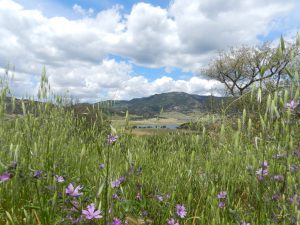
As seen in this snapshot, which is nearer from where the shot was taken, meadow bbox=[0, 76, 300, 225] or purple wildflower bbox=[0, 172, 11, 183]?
meadow bbox=[0, 76, 300, 225]

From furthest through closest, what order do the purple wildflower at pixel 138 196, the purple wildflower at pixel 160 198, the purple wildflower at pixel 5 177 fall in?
1. the purple wildflower at pixel 138 196
2. the purple wildflower at pixel 160 198
3. the purple wildflower at pixel 5 177

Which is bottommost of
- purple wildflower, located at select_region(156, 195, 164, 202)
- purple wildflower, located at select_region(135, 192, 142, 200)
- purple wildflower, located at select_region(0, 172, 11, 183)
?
purple wildflower, located at select_region(135, 192, 142, 200)

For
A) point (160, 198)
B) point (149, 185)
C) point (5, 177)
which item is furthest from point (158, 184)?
point (5, 177)

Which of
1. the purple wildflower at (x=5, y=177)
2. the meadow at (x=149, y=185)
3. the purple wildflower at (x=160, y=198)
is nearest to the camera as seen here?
the meadow at (x=149, y=185)

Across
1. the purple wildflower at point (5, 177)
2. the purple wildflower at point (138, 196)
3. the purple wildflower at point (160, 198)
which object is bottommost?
the purple wildflower at point (138, 196)

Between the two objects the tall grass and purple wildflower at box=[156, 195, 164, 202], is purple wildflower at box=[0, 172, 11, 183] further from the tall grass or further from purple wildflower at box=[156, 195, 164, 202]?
purple wildflower at box=[156, 195, 164, 202]

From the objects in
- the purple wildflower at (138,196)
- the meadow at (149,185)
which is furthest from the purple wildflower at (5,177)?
the purple wildflower at (138,196)

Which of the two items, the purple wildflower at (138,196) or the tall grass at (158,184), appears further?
the purple wildflower at (138,196)

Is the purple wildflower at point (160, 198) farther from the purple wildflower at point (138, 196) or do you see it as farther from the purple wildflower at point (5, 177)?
the purple wildflower at point (5, 177)

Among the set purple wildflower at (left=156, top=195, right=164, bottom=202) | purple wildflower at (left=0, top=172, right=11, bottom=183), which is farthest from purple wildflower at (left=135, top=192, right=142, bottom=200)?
purple wildflower at (left=0, top=172, right=11, bottom=183)

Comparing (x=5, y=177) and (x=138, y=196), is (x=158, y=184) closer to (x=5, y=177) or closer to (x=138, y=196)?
(x=138, y=196)

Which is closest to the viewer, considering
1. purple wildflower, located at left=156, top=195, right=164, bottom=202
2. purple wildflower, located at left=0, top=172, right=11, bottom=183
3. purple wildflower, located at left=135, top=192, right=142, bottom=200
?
Result: purple wildflower, located at left=0, top=172, right=11, bottom=183

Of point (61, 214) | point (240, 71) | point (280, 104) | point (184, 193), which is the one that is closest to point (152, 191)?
point (184, 193)

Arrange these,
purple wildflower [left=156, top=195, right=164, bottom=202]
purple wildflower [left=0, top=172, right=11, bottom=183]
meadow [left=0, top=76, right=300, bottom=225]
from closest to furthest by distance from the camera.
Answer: meadow [left=0, top=76, right=300, bottom=225]
purple wildflower [left=0, top=172, right=11, bottom=183]
purple wildflower [left=156, top=195, right=164, bottom=202]
